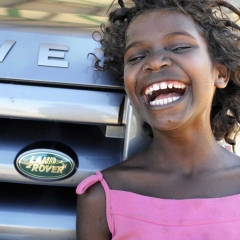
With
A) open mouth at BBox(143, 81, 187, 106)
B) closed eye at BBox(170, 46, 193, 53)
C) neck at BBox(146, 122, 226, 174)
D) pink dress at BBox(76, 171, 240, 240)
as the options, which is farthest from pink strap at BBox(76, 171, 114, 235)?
closed eye at BBox(170, 46, 193, 53)

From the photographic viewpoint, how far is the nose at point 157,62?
1498 millimetres

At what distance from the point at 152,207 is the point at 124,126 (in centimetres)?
29

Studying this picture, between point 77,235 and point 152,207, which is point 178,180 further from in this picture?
point 77,235

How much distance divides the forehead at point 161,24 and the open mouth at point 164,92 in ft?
0.59

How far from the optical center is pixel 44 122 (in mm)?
1701

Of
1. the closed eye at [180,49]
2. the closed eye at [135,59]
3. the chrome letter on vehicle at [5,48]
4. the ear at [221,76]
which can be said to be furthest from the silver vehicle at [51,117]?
the ear at [221,76]

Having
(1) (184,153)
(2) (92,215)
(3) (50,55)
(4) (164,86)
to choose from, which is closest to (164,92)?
(4) (164,86)

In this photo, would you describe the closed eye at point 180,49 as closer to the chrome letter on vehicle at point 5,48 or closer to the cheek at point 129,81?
the cheek at point 129,81

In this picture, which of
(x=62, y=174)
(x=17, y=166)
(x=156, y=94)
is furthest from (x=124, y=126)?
(x=17, y=166)

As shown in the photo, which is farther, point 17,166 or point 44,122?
point 44,122

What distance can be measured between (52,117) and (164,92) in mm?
379

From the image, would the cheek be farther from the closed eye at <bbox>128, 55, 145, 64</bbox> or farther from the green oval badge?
the green oval badge

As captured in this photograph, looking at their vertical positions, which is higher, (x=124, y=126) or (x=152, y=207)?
(x=124, y=126)

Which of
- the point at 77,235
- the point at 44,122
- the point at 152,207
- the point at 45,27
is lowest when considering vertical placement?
the point at 77,235
